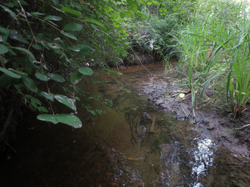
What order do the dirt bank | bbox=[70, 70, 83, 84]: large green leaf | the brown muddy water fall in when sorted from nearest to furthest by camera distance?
bbox=[70, 70, 83, 84]: large green leaf
the brown muddy water
the dirt bank

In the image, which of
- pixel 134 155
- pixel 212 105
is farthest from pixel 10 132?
pixel 212 105

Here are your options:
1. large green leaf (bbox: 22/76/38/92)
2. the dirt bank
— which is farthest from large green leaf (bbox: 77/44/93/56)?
the dirt bank

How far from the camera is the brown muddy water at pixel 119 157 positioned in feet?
3.58

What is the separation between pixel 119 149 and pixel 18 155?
92 centimetres

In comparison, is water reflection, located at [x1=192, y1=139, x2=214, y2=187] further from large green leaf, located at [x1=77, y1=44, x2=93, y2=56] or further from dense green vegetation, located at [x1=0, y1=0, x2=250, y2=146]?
large green leaf, located at [x1=77, y1=44, x2=93, y2=56]

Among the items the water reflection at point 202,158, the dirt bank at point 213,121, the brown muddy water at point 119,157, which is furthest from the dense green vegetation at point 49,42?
the dirt bank at point 213,121

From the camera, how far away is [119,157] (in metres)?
1.32

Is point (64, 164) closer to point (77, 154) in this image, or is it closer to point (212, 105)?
point (77, 154)

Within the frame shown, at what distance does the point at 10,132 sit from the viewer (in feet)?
4.55

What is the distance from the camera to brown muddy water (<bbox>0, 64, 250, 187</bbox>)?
42.9 inches

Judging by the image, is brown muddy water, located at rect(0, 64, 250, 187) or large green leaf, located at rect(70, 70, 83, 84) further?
brown muddy water, located at rect(0, 64, 250, 187)

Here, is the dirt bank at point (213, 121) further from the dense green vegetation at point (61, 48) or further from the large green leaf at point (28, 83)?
the large green leaf at point (28, 83)

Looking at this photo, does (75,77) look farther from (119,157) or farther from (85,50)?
(119,157)

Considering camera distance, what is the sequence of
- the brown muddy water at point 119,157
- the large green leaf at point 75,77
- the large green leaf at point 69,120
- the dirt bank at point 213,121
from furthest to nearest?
1. the dirt bank at point 213,121
2. the brown muddy water at point 119,157
3. the large green leaf at point 75,77
4. the large green leaf at point 69,120
